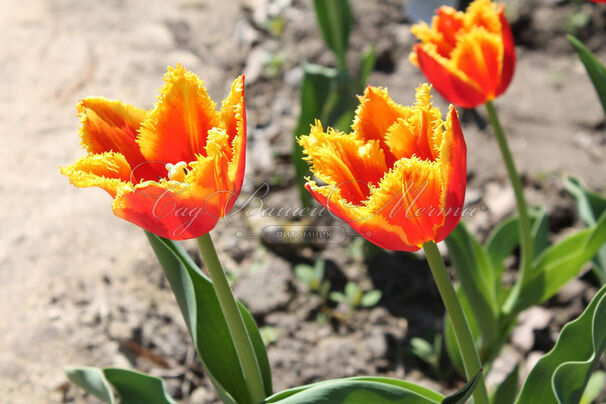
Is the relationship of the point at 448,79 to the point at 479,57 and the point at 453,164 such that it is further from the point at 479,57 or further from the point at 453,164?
the point at 453,164

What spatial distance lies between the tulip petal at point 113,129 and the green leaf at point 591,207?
1.18 meters

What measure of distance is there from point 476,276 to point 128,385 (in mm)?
870

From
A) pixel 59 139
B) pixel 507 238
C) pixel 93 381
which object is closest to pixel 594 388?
pixel 507 238

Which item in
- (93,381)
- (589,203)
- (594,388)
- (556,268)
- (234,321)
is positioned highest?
(234,321)

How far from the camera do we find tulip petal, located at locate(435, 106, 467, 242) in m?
0.86

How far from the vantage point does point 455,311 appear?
1.01m

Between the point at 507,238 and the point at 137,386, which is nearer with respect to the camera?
the point at 137,386

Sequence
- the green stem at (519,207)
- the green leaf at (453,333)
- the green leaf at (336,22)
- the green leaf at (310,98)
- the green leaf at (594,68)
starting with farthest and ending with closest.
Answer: the green leaf at (336,22), the green leaf at (310,98), the green leaf at (453,333), the green stem at (519,207), the green leaf at (594,68)

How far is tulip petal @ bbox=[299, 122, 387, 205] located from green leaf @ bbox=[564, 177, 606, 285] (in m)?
0.94

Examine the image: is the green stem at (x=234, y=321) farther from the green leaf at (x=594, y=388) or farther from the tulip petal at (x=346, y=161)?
the green leaf at (x=594, y=388)

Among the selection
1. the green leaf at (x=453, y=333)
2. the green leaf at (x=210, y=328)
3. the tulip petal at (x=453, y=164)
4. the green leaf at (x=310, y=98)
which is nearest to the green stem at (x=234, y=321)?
the green leaf at (x=210, y=328)

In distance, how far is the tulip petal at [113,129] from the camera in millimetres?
996

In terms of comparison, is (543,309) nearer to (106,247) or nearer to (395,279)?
(395,279)

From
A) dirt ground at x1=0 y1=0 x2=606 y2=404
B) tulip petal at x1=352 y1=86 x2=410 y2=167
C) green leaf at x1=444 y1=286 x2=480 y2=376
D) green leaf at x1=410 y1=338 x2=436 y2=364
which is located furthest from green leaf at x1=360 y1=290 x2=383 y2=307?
tulip petal at x1=352 y1=86 x2=410 y2=167
